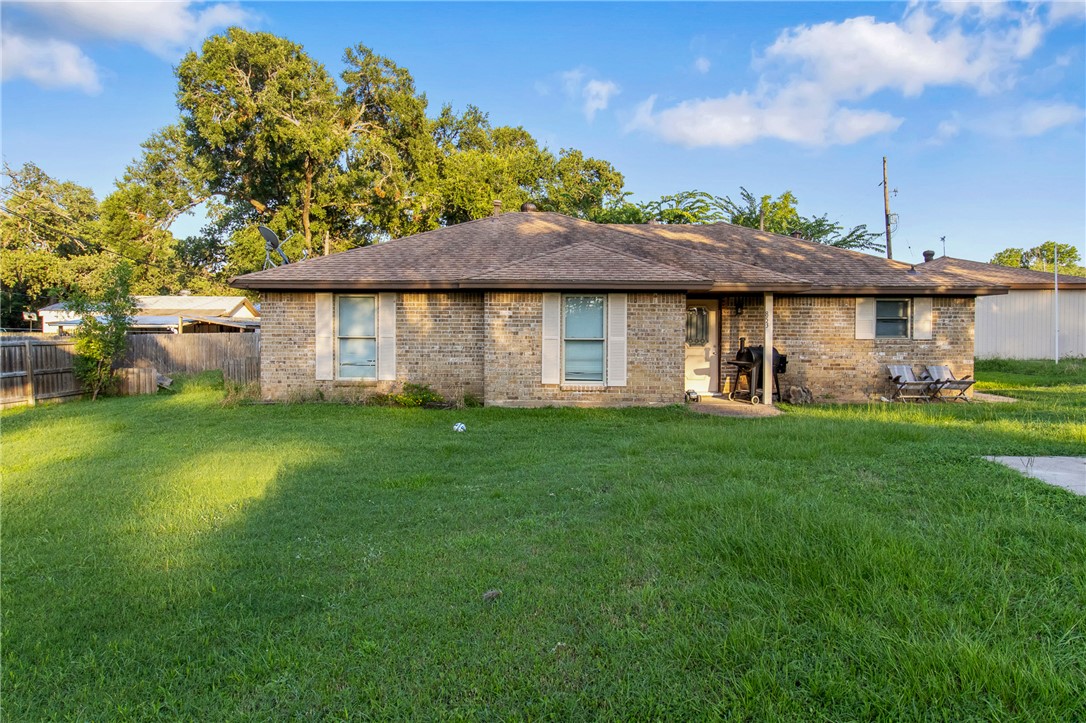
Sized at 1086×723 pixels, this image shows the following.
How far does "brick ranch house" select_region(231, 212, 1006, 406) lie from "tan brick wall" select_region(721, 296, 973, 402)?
0.09ft

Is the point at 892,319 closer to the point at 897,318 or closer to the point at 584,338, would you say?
the point at 897,318

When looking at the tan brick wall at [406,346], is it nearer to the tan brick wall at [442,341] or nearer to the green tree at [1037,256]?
the tan brick wall at [442,341]

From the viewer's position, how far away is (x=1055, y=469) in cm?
528

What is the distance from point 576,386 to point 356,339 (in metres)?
4.65

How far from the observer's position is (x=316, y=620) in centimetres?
296

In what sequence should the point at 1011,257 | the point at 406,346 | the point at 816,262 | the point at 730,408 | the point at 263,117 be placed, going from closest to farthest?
the point at 730,408 < the point at 406,346 < the point at 816,262 < the point at 263,117 < the point at 1011,257

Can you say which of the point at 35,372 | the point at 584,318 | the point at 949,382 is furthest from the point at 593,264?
the point at 35,372

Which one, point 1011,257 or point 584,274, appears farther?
point 1011,257

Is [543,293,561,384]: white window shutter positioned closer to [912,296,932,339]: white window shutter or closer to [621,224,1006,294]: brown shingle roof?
[621,224,1006,294]: brown shingle roof

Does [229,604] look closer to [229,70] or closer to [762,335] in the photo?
[762,335]

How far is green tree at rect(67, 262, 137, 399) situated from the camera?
12.7m

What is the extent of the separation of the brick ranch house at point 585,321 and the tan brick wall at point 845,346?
28 mm

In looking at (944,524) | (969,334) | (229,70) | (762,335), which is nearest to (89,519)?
(944,524)

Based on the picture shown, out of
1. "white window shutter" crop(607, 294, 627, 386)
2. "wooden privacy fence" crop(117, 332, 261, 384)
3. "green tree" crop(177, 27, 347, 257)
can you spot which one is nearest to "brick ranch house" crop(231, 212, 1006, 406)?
"white window shutter" crop(607, 294, 627, 386)
